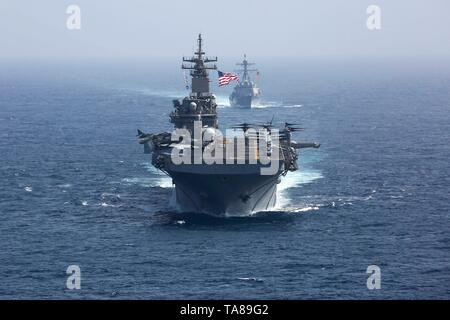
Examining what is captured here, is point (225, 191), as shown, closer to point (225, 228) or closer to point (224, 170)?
point (224, 170)

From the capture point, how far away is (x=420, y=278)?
5728 centimetres

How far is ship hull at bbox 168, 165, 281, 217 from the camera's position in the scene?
2785 inches

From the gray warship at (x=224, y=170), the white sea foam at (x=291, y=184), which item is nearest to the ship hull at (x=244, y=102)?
the white sea foam at (x=291, y=184)

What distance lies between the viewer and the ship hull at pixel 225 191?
70750 millimetres

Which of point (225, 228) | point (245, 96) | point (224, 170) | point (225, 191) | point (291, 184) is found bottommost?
point (225, 228)

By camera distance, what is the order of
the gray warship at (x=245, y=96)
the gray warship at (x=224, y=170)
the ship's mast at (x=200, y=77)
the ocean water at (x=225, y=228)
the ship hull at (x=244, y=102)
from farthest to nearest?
the gray warship at (x=245, y=96), the ship hull at (x=244, y=102), the ship's mast at (x=200, y=77), the gray warship at (x=224, y=170), the ocean water at (x=225, y=228)

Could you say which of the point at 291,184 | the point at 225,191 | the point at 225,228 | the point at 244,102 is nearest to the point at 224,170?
the point at 225,191

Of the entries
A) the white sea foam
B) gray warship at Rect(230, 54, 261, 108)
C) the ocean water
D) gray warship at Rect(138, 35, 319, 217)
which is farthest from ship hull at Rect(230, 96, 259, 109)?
gray warship at Rect(138, 35, 319, 217)

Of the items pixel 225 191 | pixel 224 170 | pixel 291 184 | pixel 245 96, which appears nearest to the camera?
pixel 224 170

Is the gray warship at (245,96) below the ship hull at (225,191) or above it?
above

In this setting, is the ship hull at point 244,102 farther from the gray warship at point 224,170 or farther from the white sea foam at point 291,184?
the gray warship at point 224,170

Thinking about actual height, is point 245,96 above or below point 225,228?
above

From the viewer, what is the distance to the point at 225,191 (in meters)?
71.4

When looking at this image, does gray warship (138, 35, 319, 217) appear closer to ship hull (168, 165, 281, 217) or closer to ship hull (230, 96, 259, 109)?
ship hull (168, 165, 281, 217)
